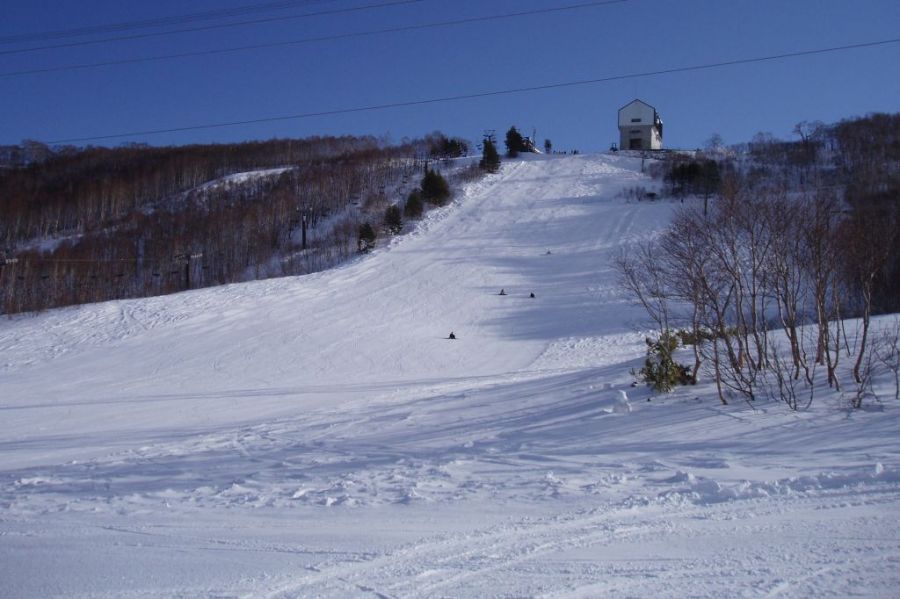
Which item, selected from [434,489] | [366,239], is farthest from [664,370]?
[366,239]

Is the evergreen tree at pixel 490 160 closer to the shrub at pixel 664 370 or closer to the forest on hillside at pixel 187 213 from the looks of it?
the forest on hillside at pixel 187 213

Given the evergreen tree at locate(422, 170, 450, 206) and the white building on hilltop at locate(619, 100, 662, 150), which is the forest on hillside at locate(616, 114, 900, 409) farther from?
the white building on hilltop at locate(619, 100, 662, 150)

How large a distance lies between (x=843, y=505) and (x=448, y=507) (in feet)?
11.6

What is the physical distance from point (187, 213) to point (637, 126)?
182ft

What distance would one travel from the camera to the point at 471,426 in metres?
11.1

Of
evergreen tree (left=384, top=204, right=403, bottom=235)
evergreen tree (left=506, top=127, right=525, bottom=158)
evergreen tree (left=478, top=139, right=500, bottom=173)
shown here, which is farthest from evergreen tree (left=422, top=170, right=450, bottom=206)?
evergreen tree (left=506, top=127, right=525, bottom=158)

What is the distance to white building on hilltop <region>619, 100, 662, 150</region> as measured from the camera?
8612 centimetres

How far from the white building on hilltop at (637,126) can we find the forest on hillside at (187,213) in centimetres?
2074

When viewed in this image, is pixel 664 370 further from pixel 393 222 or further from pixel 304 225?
pixel 304 225

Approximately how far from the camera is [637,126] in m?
86.4

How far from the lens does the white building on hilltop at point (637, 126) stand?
8612 centimetres

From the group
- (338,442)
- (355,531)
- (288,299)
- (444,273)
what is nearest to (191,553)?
(355,531)

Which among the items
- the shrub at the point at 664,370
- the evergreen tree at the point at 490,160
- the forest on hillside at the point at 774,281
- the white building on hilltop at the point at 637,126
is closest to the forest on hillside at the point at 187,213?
the evergreen tree at the point at 490,160

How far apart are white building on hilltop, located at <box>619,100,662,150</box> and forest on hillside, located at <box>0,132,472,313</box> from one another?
2074 cm
